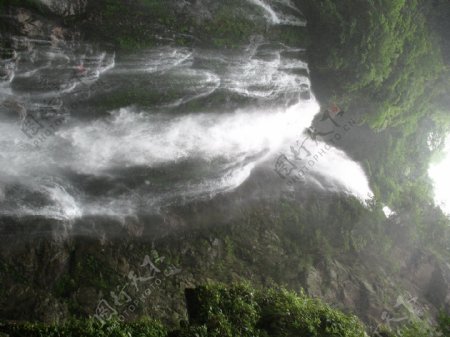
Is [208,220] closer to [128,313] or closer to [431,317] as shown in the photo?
[128,313]

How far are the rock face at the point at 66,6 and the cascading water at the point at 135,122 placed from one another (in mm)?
775

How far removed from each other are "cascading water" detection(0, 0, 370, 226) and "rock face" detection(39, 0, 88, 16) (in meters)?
0.77

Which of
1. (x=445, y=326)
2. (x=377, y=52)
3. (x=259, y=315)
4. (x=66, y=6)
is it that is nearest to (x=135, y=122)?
(x=66, y=6)

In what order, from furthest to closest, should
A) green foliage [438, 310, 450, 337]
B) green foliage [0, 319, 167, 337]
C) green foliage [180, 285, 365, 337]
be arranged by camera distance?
1. green foliage [438, 310, 450, 337]
2. green foliage [180, 285, 365, 337]
3. green foliage [0, 319, 167, 337]

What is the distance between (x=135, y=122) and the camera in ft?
36.8

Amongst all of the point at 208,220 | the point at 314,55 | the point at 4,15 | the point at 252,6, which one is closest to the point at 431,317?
the point at 208,220

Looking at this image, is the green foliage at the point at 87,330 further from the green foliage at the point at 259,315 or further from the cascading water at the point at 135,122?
the cascading water at the point at 135,122

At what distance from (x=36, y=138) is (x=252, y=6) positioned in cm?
694

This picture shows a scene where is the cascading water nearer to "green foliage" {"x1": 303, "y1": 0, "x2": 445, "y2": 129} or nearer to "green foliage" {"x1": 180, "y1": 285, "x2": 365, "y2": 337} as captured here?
"green foliage" {"x1": 303, "y1": 0, "x2": 445, "y2": 129}

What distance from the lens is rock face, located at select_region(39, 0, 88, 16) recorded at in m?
8.89

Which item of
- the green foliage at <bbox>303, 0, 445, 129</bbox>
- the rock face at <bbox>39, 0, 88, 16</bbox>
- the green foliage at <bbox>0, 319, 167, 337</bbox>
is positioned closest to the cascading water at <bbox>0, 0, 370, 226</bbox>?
the rock face at <bbox>39, 0, 88, 16</bbox>

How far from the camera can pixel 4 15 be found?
852 centimetres

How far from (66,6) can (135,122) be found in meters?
3.32

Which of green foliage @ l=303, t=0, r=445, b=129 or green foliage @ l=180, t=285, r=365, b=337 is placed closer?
green foliage @ l=180, t=285, r=365, b=337
